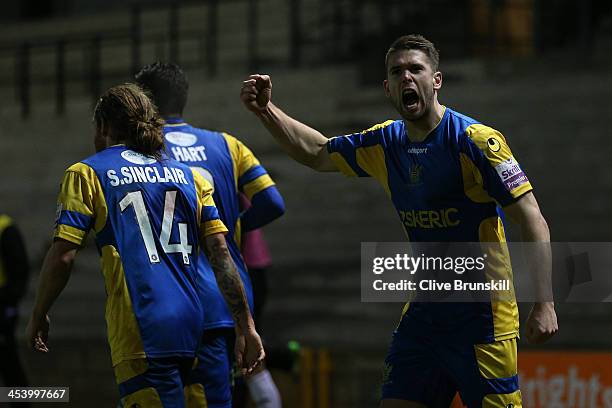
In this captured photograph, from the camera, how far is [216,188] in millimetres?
6520

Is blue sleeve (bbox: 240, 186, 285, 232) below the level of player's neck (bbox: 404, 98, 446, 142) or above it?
below

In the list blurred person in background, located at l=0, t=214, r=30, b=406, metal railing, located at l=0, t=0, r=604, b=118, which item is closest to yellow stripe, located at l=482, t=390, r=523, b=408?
blurred person in background, located at l=0, t=214, r=30, b=406

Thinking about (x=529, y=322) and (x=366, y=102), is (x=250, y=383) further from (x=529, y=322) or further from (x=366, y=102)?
(x=366, y=102)

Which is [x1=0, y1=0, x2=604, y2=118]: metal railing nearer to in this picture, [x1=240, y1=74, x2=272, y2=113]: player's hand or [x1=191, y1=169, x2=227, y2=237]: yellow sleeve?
[x1=240, y1=74, x2=272, y2=113]: player's hand

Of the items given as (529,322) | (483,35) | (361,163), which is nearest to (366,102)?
(483,35)

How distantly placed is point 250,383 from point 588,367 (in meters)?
2.50

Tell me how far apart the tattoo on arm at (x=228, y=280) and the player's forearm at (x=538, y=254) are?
4.15 feet

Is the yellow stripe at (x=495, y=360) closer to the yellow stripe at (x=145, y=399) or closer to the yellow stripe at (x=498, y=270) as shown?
the yellow stripe at (x=498, y=270)

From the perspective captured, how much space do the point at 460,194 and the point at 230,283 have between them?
→ 1.12 meters

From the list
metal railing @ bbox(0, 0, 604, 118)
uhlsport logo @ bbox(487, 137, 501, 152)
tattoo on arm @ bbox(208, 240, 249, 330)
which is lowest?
tattoo on arm @ bbox(208, 240, 249, 330)

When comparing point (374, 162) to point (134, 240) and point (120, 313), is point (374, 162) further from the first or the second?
point (120, 313)

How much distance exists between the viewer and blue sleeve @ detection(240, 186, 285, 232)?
6.75 metres

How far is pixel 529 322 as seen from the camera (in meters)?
5.22

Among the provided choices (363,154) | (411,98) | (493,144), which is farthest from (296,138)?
(493,144)
